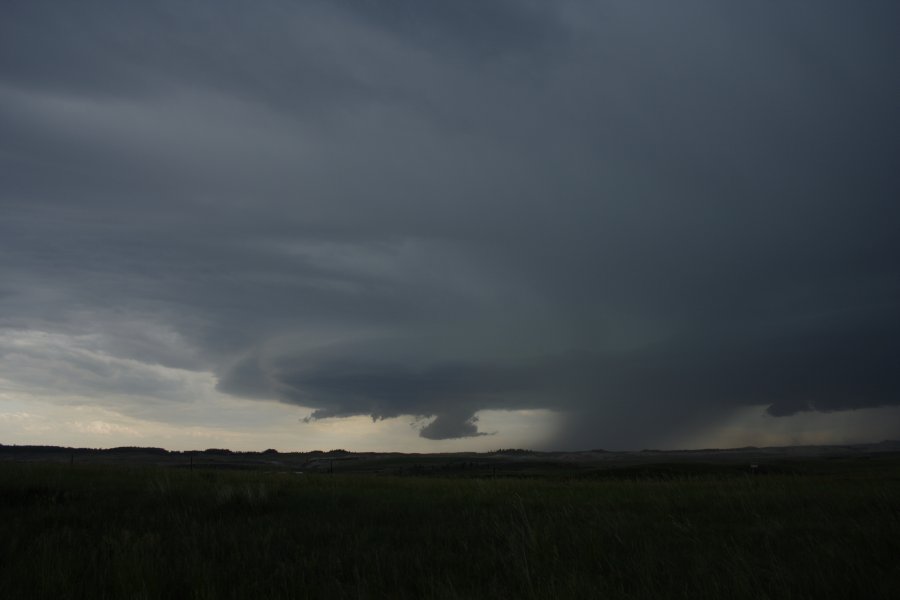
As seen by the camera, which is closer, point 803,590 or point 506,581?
point 803,590

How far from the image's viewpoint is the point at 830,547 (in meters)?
7.30

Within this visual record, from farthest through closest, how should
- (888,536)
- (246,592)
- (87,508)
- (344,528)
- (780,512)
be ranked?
(87,508)
(780,512)
(344,528)
(888,536)
(246,592)

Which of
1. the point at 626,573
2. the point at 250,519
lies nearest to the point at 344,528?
the point at 250,519

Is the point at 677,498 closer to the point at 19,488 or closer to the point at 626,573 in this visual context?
the point at 626,573

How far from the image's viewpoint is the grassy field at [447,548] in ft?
20.8

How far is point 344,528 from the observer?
1061 centimetres

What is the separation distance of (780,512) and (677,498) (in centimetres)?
306

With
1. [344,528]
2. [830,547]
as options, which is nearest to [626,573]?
[830,547]

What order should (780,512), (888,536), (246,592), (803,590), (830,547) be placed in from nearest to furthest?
(803,590)
(246,592)
(830,547)
(888,536)
(780,512)

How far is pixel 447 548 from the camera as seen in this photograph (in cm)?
889

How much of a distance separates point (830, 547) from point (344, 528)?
24.2 ft

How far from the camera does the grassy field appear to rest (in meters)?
6.33

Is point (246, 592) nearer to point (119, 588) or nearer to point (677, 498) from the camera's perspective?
point (119, 588)

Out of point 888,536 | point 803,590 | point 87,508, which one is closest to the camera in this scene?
point 803,590
